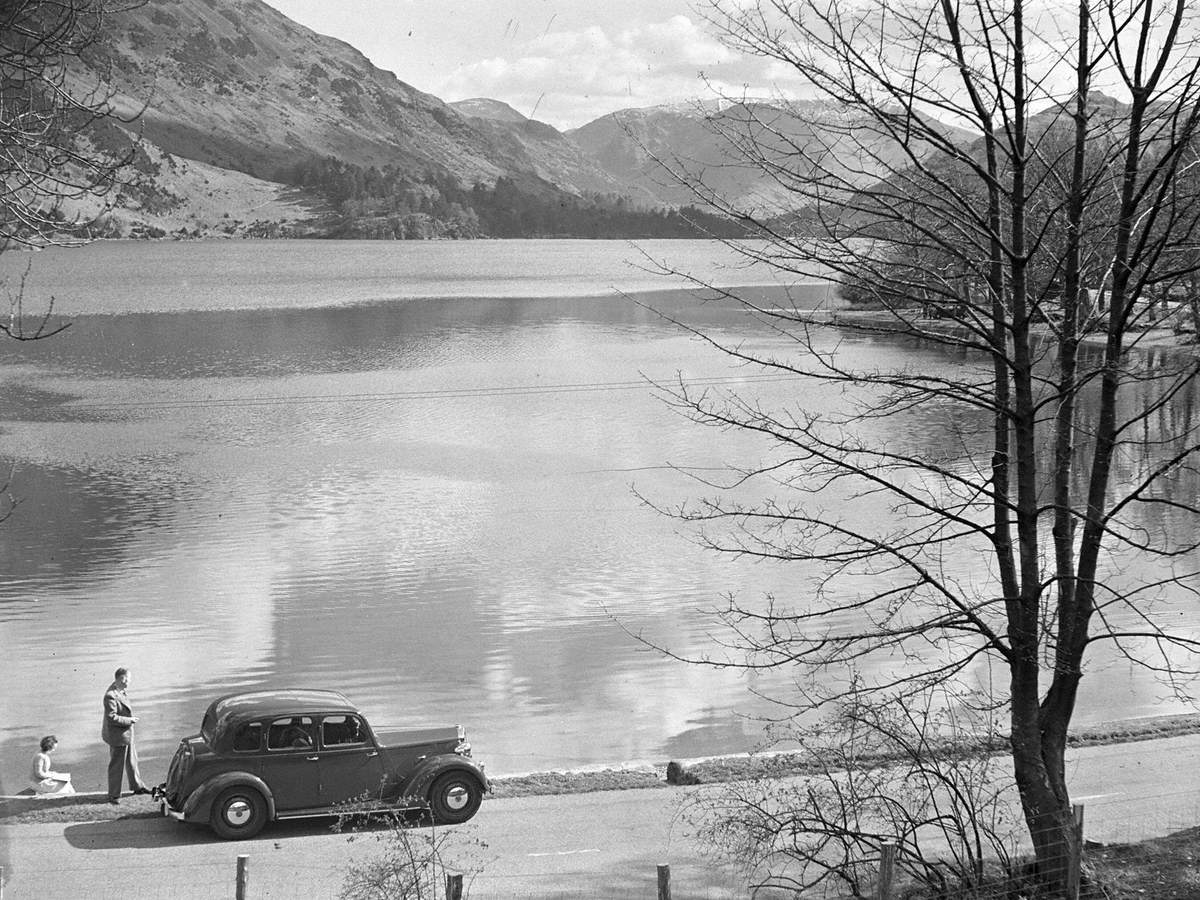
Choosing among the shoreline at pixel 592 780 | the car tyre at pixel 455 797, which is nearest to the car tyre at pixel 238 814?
the shoreline at pixel 592 780

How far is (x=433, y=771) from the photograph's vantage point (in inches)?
523

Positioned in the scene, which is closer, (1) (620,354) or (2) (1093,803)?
(2) (1093,803)

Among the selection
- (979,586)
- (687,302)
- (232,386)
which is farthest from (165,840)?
(687,302)

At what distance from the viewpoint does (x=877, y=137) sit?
1030 cm

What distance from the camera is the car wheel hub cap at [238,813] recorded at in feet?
42.0

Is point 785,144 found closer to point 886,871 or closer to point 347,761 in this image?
point 886,871

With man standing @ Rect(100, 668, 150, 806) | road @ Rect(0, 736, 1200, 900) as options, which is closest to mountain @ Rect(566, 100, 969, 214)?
road @ Rect(0, 736, 1200, 900)

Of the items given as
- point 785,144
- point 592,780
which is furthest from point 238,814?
point 785,144

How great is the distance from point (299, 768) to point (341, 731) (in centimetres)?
57

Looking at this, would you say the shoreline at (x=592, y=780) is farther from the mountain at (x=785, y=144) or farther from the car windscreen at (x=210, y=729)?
the mountain at (x=785, y=144)

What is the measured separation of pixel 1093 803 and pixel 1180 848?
2.41m

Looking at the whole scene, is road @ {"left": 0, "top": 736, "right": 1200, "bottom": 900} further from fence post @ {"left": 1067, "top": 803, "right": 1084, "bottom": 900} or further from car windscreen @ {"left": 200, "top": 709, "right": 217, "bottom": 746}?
fence post @ {"left": 1067, "top": 803, "right": 1084, "bottom": 900}

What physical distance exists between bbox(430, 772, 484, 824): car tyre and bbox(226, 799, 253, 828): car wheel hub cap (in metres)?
1.79

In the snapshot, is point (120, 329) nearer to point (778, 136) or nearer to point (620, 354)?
point (620, 354)
